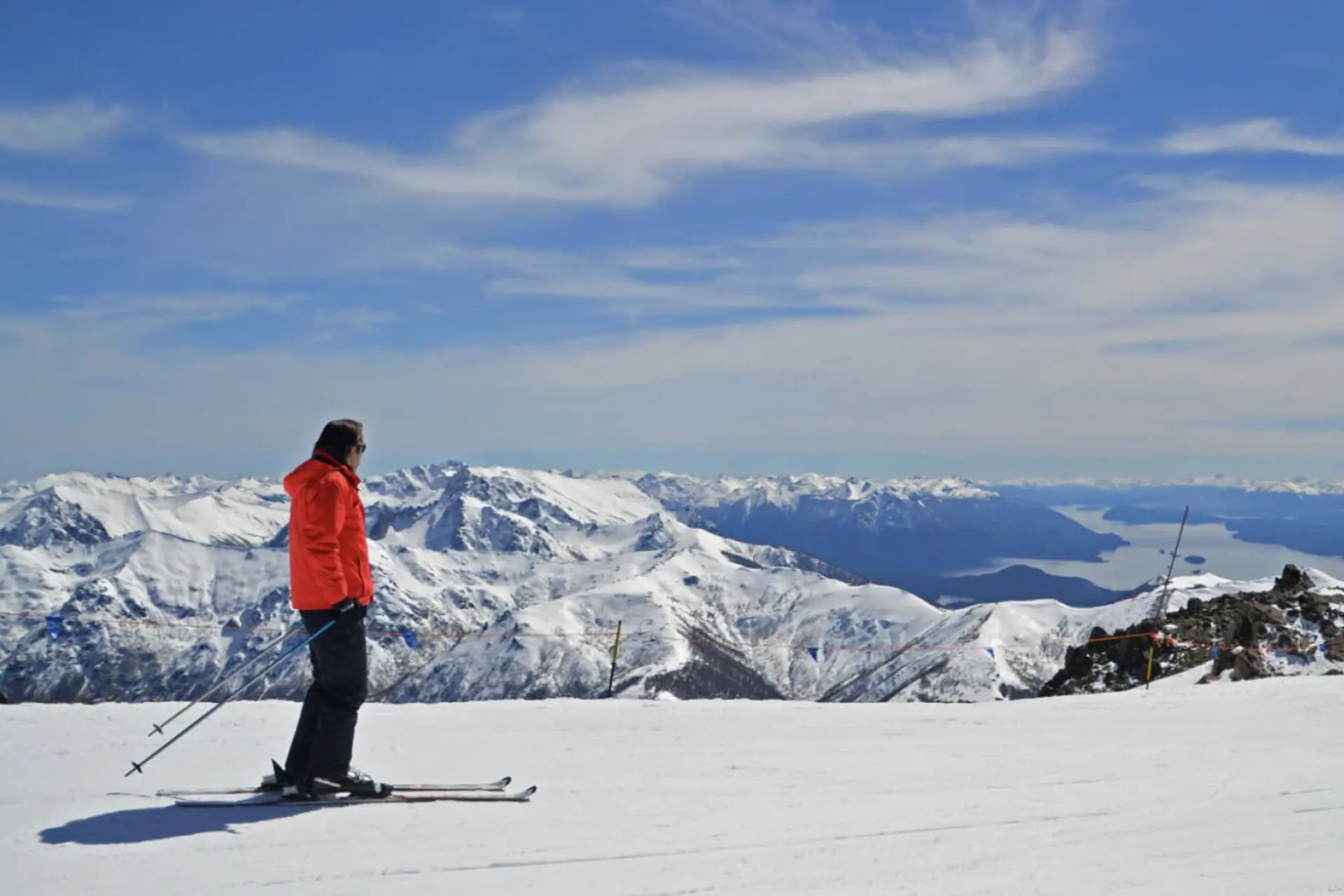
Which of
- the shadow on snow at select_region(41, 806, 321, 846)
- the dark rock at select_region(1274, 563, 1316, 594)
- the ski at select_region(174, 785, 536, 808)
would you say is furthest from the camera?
the dark rock at select_region(1274, 563, 1316, 594)

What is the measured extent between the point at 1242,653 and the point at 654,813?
1618cm

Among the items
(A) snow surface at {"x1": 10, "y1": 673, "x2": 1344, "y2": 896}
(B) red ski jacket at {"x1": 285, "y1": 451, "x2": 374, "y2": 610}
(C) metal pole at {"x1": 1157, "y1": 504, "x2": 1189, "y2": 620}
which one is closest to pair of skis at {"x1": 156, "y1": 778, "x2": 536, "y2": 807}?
(A) snow surface at {"x1": 10, "y1": 673, "x2": 1344, "y2": 896}

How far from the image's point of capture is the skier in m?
7.47

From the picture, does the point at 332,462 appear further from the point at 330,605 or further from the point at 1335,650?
the point at 1335,650

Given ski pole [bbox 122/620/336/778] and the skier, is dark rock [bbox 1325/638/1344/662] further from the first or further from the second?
ski pole [bbox 122/620/336/778]

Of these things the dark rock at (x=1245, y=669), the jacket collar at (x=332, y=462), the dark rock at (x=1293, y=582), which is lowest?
the dark rock at (x=1245, y=669)

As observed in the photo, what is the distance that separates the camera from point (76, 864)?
6074 millimetres

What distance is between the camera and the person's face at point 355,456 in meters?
7.73

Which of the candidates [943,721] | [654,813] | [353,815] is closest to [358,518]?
[353,815]

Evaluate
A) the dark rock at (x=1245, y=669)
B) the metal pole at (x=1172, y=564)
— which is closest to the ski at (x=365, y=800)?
the dark rock at (x=1245, y=669)

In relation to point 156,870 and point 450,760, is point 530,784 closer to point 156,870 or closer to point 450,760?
point 450,760

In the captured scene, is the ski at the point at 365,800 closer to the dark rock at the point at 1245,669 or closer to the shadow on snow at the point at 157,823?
the shadow on snow at the point at 157,823

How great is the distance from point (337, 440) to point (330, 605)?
1213mm

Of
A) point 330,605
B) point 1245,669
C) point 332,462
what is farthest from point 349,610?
point 1245,669
